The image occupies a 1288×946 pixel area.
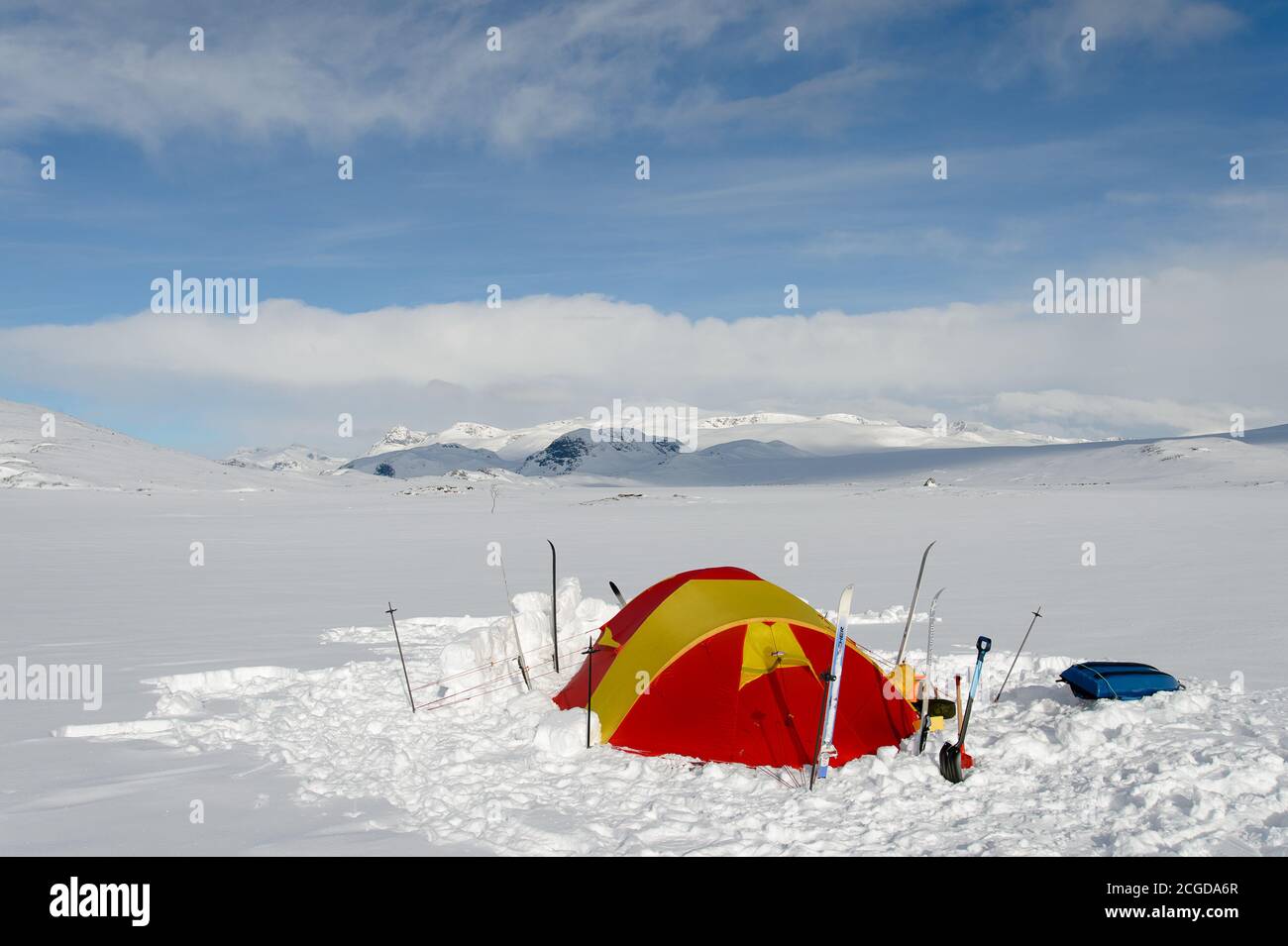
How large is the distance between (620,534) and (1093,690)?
79.3 feet

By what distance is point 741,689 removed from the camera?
297 inches

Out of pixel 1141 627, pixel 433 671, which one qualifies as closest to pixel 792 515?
pixel 1141 627

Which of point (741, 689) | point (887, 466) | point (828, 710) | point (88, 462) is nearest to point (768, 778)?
point (828, 710)

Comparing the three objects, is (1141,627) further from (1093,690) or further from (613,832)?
(613,832)

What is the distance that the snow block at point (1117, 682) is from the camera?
7.95 m

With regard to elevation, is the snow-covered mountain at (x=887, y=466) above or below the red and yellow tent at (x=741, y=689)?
above

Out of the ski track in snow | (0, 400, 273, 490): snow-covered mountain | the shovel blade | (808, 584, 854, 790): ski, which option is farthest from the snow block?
(0, 400, 273, 490): snow-covered mountain

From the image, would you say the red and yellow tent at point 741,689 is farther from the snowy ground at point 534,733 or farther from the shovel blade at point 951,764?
the shovel blade at point 951,764

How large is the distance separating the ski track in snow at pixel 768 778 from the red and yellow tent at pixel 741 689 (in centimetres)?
29

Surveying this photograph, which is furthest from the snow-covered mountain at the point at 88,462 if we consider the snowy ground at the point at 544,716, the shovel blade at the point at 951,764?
the shovel blade at the point at 951,764

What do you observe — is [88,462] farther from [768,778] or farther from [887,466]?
[768,778]

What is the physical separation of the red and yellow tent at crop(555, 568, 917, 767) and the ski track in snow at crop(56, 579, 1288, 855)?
0.29 meters

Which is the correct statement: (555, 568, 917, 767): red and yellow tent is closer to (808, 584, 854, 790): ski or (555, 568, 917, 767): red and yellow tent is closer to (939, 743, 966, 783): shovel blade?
(808, 584, 854, 790): ski

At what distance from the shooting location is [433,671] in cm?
1041
